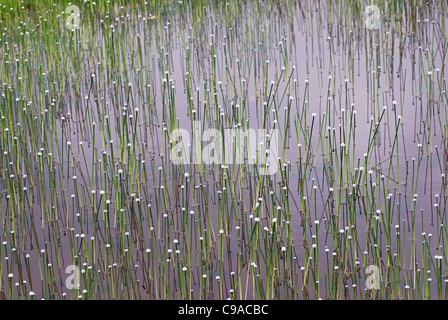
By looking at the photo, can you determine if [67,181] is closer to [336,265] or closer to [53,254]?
[53,254]

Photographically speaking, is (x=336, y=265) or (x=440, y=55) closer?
(x=336, y=265)

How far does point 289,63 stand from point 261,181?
1.96m

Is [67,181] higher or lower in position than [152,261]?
higher

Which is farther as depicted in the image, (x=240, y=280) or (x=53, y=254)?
(x=53, y=254)

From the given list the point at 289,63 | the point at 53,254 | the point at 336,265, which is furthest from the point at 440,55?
the point at 53,254

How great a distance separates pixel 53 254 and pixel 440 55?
328cm

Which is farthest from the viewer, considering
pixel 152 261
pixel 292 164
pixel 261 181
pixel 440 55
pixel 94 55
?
pixel 94 55

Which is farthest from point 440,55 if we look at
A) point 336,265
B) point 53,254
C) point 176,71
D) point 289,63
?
point 53,254

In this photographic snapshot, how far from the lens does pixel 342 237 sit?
3.82 m

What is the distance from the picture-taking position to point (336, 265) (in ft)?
11.7
